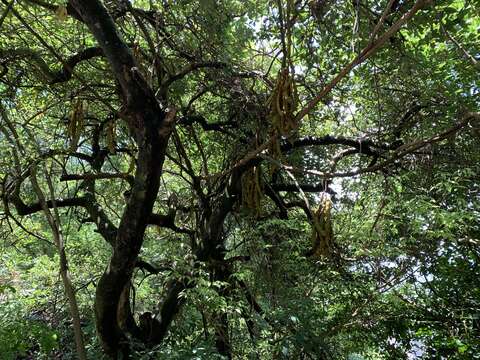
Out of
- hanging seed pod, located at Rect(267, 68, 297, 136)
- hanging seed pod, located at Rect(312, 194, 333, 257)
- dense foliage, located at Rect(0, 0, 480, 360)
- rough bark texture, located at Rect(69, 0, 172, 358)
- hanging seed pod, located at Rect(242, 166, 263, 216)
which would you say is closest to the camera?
hanging seed pod, located at Rect(267, 68, 297, 136)

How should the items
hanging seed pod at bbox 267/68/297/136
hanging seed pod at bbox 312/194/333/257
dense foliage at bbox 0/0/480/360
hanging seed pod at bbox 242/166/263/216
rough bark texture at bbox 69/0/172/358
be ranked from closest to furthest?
hanging seed pod at bbox 267/68/297/136, rough bark texture at bbox 69/0/172/358, hanging seed pod at bbox 312/194/333/257, dense foliage at bbox 0/0/480/360, hanging seed pod at bbox 242/166/263/216

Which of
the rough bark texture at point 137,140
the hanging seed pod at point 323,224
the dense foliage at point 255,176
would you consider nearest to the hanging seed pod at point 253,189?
the dense foliage at point 255,176

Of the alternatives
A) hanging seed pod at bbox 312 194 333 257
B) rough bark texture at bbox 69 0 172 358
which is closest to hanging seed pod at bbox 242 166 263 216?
hanging seed pod at bbox 312 194 333 257

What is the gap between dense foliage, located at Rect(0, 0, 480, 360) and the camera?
2.78m

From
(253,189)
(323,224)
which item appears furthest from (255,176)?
(323,224)

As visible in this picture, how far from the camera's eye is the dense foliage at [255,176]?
9.12 ft

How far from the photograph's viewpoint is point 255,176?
3.28 m

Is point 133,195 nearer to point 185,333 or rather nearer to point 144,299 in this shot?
point 185,333

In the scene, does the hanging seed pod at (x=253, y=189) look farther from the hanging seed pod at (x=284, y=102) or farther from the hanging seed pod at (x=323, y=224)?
the hanging seed pod at (x=284, y=102)

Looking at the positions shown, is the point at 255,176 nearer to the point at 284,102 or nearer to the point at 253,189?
the point at 253,189

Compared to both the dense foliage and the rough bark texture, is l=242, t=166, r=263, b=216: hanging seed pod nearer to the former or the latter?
the dense foliage

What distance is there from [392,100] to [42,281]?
5.07 metres

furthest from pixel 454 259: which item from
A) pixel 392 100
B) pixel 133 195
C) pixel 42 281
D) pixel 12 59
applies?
pixel 42 281

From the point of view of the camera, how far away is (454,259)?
164 inches
